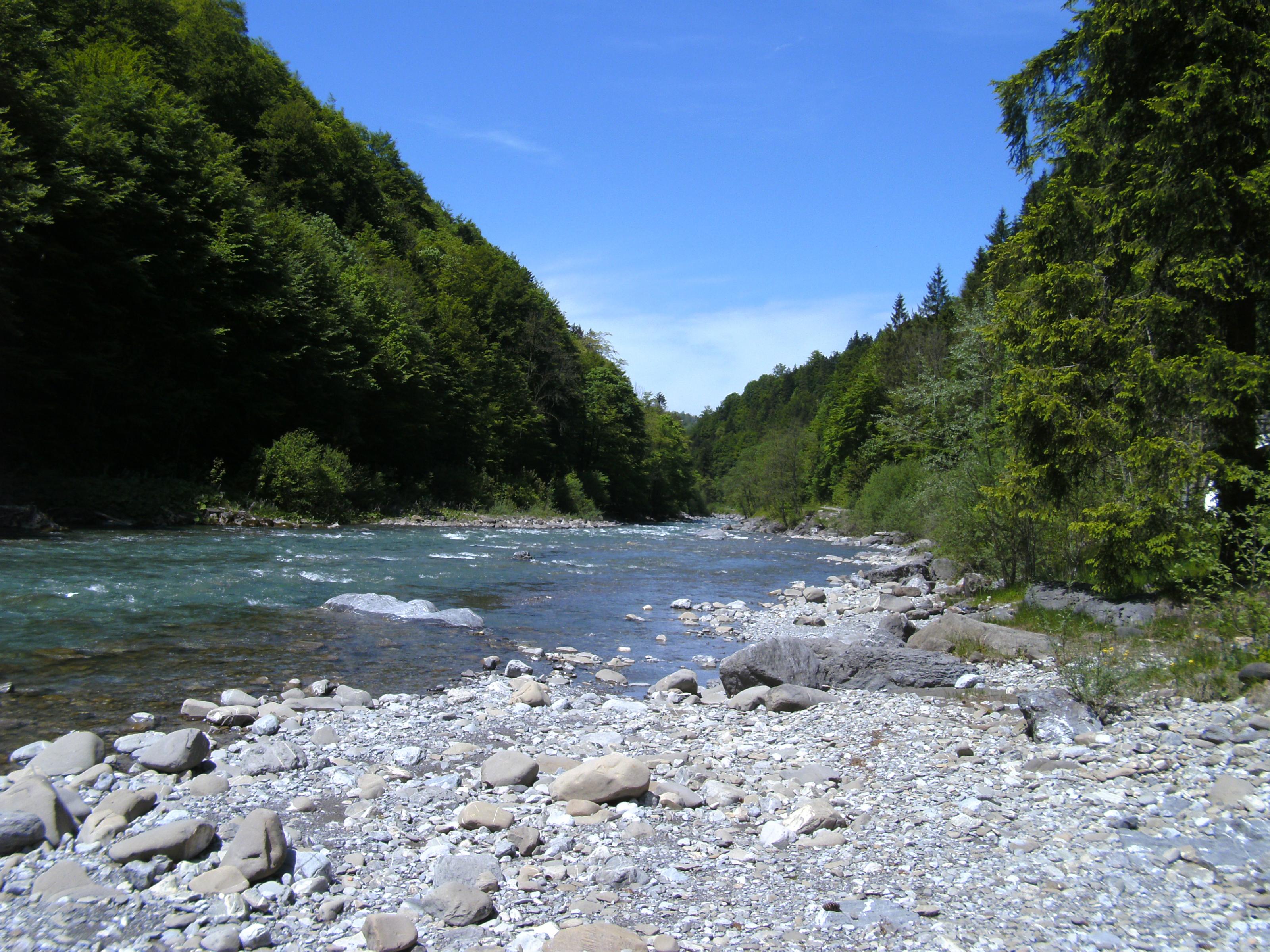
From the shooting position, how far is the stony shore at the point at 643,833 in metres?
3.74

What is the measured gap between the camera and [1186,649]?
7992mm

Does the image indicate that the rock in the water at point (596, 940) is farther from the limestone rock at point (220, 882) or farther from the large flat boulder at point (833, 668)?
the large flat boulder at point (833, 668)

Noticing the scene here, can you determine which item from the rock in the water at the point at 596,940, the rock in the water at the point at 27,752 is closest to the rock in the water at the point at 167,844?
the rock in the water at the point at 27,752

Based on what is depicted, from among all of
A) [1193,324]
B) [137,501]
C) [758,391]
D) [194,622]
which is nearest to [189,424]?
[137,501]

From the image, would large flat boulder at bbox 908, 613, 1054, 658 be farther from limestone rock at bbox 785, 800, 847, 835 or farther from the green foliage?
limestone rock at bbox 785, 800, 847, 835

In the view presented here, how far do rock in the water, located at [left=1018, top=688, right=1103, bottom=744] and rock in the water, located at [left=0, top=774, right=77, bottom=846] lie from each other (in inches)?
282

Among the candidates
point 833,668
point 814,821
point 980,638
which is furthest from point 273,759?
point 980,638

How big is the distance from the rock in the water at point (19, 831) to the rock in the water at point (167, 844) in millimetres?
457

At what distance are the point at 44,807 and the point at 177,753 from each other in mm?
1187

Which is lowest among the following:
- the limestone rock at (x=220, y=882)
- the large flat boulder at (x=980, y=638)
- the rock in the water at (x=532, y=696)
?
the rock in the water at (x=532, y=696)

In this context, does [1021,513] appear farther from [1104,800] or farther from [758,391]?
[758,391]

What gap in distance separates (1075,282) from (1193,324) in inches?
67.1

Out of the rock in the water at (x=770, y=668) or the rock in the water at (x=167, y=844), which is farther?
the rock in the water at (x=770, y=668)

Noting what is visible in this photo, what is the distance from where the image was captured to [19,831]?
4.23 meters
